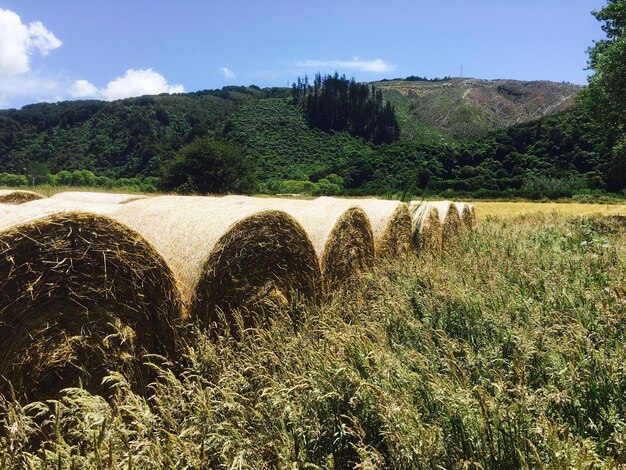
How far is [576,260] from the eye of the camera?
6363mm

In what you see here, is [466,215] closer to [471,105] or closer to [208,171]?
[208,171]

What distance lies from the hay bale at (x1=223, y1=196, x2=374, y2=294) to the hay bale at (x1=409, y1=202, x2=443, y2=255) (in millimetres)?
2401

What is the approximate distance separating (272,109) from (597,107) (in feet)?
297

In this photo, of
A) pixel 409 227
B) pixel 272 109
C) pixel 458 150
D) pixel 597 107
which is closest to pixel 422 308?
pixel 409 227

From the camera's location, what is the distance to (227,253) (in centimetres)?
426

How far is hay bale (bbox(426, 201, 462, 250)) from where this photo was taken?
1162 cm

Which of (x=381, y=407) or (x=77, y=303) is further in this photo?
(x=77, y=303)

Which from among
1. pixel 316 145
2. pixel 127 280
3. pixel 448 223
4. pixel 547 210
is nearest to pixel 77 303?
pixel 127 280

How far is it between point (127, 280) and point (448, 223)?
34.3 feet

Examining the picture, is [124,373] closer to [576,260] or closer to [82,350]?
[82,350]

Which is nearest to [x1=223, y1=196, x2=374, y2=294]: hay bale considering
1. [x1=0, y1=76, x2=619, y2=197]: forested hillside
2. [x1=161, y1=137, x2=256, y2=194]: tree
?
[x1=0, y1=76, x2=619, y2=197]: forested hillside

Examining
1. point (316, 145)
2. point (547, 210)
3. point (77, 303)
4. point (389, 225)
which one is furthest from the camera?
point (316, 145)

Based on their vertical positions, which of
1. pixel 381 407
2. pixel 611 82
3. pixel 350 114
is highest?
pixel 350 114

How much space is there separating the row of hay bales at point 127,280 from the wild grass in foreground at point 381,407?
28 centimetres
